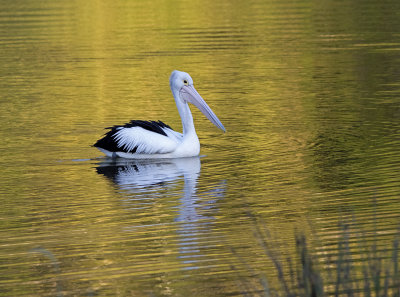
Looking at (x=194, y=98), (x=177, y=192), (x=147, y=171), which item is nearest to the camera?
(x=177, y=192)

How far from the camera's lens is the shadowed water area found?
645 centimetres

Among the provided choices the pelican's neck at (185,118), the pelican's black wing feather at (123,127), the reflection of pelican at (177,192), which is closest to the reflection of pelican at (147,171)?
the reflection of pelican at (177,192)

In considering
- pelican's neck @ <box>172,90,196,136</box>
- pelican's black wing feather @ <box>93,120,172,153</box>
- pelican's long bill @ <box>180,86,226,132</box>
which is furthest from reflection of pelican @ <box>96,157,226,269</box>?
pelican's long bill @ <box>180,86,226,132</box>

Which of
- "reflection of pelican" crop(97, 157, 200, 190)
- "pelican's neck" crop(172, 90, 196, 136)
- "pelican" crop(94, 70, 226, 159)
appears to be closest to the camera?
"reflection of pelican" crop(97, 157, 200, 190)

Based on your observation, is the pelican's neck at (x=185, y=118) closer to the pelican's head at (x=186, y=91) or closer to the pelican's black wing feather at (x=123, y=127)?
the pelican's head at (x=186, y=91)

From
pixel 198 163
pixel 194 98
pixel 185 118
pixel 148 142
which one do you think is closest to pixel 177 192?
pixel 198 163

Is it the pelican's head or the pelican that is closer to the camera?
the pelican

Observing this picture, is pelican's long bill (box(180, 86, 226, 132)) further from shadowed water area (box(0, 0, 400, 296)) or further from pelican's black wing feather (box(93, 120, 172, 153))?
pelican's black wing feather (box(93, 120, 172, 153))

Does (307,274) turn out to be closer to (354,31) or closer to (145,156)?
(145,156)

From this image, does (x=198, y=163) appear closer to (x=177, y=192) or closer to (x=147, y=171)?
(x=147, y=171)

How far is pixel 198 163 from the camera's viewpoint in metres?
10.2

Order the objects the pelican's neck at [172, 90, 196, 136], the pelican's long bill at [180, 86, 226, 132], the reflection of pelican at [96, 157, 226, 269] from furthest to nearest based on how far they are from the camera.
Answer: the pelican's long bill at [180, 86, 226, 132]
the pelican's neck at [172, 90, 196, 136]
the reflection of pelican at [96, 157, 226, 269]

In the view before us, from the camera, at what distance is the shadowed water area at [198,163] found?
21.1 feet

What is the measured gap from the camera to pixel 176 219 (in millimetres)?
7770
